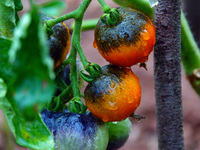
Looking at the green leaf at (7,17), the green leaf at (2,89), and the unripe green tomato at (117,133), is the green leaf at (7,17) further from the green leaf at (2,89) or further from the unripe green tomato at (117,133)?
the unripe green tomato at (117,133)

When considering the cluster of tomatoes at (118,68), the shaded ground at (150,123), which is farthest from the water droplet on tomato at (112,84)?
the shaded ground at (150,123)

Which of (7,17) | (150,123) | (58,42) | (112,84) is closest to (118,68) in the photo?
(112,84)

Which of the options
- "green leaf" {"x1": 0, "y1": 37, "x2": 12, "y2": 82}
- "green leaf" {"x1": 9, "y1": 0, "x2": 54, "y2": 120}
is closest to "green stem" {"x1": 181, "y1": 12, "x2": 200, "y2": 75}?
"green leaf" {"x1": 0, "y1": 37, "x2": 12, "y2": 82}

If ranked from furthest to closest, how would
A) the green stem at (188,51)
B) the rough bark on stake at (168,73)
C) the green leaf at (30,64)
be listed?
1. the green stem at (188,51)
2. the rough bark on stake at (168,73)
3. the green leaf at (30,64)

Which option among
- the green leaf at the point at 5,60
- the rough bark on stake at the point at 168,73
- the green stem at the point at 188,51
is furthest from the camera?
the green stem at the point at 188,51

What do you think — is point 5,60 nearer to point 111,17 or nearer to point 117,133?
point 111,17

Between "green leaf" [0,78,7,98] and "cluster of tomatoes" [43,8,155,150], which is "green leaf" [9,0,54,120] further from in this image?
"cluster of tomatoes" [43,8,155,150]
